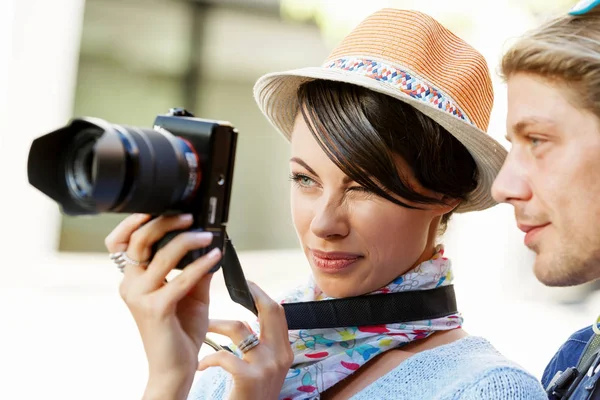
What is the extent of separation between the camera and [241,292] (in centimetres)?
159

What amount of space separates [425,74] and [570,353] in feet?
2.09

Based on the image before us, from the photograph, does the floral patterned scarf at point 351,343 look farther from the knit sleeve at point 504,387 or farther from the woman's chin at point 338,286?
the knit sleeve at point 504,387

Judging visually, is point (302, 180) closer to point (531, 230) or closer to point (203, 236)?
point (203, 236)

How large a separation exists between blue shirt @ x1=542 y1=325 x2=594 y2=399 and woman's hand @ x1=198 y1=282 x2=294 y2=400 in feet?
1.77

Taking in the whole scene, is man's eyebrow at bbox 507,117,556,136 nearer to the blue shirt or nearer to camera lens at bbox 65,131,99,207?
the blue shirt

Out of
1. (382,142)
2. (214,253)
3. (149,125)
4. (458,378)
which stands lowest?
(458,378)

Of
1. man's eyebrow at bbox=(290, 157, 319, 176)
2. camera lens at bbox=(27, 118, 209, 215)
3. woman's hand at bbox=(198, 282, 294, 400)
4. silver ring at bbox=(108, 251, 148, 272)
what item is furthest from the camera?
man's eyebrow at bbox=(290, 157, 319, 176)

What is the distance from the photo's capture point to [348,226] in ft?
5.28

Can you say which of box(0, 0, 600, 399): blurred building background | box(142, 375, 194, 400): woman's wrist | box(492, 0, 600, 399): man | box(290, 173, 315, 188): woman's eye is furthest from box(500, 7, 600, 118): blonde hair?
box(0, 0, 600, 399): blurred building background

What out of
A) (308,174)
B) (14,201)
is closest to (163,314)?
(308,174)

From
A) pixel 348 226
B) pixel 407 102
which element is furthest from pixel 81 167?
pixel 407 102

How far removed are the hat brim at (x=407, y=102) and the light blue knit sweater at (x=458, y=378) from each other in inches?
13.3

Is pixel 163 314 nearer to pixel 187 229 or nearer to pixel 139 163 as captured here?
pixel 187 229

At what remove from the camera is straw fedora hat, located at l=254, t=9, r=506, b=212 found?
161 centimetres
